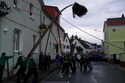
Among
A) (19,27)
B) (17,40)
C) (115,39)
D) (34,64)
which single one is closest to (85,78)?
(17,40)

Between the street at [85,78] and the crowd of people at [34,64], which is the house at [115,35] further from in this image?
the street at [85,78]

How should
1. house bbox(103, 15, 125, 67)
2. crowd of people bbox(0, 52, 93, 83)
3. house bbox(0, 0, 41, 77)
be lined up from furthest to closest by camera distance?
1. house bbox(103, 15, 125, 67)
2. house bbox(0, 0, 41, 77)
3. crowd of people bbox(0, 52, 93, 83)

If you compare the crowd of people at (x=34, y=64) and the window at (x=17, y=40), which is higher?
the window at (x=17, y=40)

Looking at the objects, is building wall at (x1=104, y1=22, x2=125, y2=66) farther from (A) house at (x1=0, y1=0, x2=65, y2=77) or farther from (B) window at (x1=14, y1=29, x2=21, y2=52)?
(B) window at (x1=14, y1=29, x2=21, y2=52)

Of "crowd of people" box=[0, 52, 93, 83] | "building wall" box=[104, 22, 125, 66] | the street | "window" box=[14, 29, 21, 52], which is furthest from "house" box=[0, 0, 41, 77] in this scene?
"building wall" box=[104, 22, 125, 66]

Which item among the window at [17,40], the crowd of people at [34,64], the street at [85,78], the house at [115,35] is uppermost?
the house at [115,35]

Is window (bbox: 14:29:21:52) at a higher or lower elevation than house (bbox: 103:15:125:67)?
lower

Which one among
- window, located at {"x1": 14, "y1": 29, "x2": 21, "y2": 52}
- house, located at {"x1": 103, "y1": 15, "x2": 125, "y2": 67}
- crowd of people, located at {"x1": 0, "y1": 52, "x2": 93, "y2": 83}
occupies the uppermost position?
house, located at {"x1": 103, "y1": 15, "x2": 125, "y2": 67}

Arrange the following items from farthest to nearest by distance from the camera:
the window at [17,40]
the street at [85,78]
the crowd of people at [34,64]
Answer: the window at [17,40]
the street at [85,78]
the crowd of people at [34,64]

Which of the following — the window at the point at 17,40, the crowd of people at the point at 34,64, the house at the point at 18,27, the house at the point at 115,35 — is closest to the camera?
the crowd of people at the point at 34,64

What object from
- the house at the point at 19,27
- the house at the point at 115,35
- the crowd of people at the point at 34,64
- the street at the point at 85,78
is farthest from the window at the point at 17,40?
the house at the point at 115,35

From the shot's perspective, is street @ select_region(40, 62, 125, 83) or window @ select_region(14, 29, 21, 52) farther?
window @ select_region(14, 29, 21, 52)

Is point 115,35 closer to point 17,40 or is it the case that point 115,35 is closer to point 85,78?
point 85,78

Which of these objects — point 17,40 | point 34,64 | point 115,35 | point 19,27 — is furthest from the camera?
point 115,35
